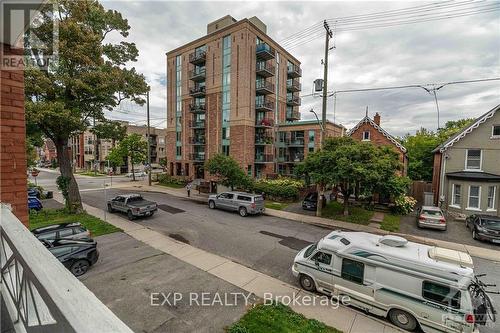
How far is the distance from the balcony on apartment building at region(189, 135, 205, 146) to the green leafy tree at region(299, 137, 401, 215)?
19539 mm

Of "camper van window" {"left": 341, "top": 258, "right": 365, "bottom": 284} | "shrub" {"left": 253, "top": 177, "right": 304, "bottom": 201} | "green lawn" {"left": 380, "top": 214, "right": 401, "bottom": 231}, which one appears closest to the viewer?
"camper van window" {"left": 341, "top": 258, "right": 365, "bottom": 284}

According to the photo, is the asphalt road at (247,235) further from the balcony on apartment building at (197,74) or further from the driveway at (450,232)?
the balcony on apartment building at (197,74)

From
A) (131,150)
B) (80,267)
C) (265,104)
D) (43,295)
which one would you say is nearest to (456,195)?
(265,104)

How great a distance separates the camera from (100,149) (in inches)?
2331

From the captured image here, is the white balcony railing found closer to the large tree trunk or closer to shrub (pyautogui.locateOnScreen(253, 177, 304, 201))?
the large tree trunk

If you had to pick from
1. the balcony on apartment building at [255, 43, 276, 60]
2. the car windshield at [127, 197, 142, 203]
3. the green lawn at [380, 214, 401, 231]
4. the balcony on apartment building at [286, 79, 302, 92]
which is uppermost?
the balcony on apartment building at [255, 43, 276, 60]

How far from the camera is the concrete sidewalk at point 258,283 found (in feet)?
22.4

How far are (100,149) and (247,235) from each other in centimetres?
5840

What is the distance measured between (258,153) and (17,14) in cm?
3056

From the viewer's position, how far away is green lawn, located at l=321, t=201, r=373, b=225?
18.2m

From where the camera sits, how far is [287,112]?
131 ft

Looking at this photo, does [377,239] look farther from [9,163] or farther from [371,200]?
[371,200]

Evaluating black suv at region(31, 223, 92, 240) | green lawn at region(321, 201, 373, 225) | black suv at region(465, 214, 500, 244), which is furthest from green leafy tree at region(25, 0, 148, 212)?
black suv at region(465, 214, 500, 244)

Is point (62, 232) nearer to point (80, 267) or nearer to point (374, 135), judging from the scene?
point (80, 267)
